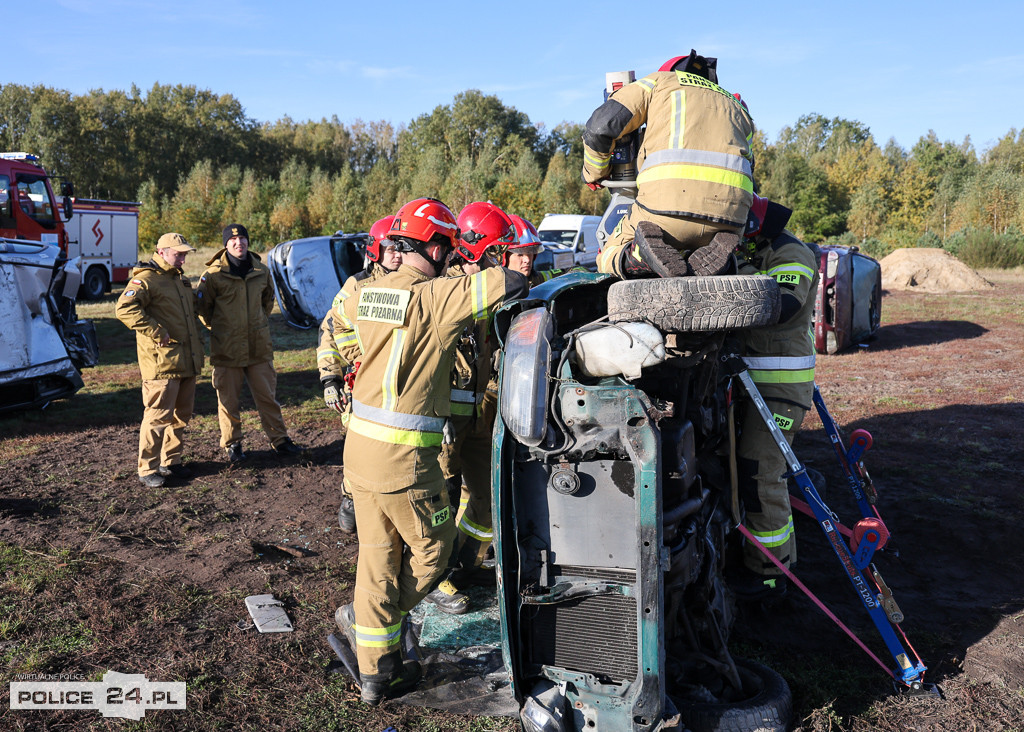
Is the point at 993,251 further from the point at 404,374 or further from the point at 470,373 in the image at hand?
the point at 404,374

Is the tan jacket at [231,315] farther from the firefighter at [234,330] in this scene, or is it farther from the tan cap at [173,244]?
the tan cap at [173,244]

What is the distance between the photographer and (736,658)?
2977mm

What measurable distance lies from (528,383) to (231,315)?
4.62 m

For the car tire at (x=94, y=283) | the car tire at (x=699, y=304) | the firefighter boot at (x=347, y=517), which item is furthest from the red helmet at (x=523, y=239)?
the car tire at (x=94, y=283)

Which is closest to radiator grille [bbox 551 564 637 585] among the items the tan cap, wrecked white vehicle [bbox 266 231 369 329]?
the tan cap

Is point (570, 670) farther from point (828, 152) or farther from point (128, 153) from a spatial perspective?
point (828, 152)

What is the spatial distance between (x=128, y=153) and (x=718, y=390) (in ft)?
161

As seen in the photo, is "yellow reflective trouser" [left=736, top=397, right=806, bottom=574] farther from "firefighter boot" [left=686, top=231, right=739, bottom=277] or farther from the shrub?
the shrub

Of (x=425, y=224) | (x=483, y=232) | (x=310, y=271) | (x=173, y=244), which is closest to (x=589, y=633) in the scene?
(x=425, y=224)

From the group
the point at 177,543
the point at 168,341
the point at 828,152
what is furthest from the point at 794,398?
the point at 828,152

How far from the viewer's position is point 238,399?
6340mm

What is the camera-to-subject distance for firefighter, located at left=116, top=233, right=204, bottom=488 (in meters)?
5.69

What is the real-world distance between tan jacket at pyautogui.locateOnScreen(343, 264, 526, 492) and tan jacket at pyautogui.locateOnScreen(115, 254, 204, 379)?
137 inches

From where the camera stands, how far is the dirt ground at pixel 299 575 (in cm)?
299
